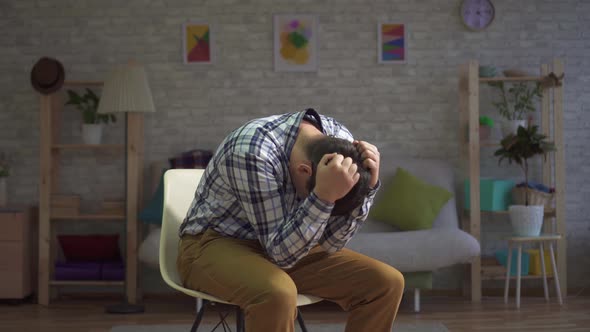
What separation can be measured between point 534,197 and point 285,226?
315 cm

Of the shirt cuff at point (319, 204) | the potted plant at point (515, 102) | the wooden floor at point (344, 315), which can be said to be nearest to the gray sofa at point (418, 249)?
the wooden floor at point (344, 315)

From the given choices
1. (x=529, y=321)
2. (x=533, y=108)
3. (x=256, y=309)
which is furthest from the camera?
(x=533, y=108)

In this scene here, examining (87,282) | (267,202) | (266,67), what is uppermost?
(266,67)

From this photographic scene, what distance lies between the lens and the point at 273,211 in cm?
191

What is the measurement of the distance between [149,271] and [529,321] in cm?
255

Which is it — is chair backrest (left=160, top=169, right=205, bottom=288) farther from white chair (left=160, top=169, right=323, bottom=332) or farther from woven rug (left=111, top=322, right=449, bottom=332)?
woven rug (left=111, top=322, right=449, bottom=332)

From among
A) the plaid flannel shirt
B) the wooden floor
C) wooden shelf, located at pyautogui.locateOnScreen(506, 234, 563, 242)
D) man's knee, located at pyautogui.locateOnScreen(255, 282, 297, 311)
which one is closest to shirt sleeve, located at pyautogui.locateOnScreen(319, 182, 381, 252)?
the plaid flannel shirt

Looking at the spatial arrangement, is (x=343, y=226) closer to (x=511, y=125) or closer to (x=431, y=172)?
(x=431, y=172)

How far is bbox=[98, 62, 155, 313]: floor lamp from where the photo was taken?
14.5ft

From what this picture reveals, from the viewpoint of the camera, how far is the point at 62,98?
4980 millimetres

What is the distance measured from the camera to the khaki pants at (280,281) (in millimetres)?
1794

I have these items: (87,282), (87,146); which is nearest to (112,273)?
(87,282)

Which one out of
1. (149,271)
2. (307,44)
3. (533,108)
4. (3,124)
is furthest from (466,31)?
(3,124)

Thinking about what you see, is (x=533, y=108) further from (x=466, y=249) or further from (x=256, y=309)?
(x=256, y=309)
